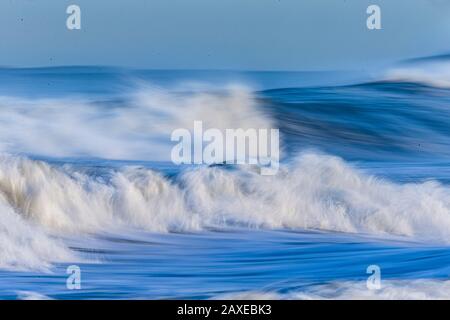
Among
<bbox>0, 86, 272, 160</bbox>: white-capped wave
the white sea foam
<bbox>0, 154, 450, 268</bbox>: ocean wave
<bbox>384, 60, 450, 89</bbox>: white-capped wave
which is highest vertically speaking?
<bbox>384, 60, 450, 89</bbox>: white-capped wave

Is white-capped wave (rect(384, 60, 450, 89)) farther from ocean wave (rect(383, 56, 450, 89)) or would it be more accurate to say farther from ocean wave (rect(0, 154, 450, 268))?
ocean wave (rect(0, 154, 450, 268))

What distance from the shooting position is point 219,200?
200 inches

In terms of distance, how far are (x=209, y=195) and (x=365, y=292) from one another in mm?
904

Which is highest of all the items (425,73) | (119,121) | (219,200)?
(425,73)

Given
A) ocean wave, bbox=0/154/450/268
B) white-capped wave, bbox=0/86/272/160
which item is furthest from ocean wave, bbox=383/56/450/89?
white-capped wave, bbox=0/86/272/160

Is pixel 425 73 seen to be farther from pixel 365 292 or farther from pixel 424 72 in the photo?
pixel 365 292

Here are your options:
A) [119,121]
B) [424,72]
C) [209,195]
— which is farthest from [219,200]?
[424,72]

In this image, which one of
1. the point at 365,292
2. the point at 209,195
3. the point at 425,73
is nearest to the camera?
the point at 365,292

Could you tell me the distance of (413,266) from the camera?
16.4ft

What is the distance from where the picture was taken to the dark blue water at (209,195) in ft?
16.2

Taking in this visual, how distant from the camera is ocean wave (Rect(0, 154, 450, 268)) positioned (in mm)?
5059

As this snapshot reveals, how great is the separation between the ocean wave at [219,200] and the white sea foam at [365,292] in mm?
280
